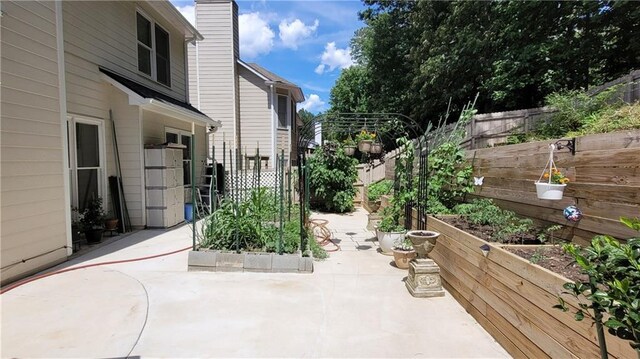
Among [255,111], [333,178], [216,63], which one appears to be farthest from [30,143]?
[255,111]

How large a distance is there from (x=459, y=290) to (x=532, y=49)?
8742 millimetres

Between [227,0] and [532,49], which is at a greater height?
[227,0]

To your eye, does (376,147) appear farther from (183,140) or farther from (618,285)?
(618,285)

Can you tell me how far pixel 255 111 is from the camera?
43.3 ft

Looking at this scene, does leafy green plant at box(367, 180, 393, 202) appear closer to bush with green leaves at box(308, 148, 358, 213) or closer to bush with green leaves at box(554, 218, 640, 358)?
bush with green leaves at box(308, 148, 358, 213)

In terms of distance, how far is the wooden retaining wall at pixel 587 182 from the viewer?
8.11ft

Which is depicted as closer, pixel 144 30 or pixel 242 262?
pixel 242 262

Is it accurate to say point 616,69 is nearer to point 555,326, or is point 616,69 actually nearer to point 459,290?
point 459,290

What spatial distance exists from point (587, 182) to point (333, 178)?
788cm

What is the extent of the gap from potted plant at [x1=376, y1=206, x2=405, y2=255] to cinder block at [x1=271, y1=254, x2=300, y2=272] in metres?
1.78

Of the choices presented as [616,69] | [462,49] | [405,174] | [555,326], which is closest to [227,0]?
[462,49]

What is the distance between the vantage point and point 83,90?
564cm

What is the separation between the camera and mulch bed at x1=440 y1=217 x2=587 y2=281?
2.42 metres

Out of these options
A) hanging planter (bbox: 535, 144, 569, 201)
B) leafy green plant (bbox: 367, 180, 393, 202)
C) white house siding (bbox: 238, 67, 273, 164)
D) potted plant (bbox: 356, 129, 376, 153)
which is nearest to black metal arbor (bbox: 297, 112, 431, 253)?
potted plant (bbox: 356, 129, 376, 153)
